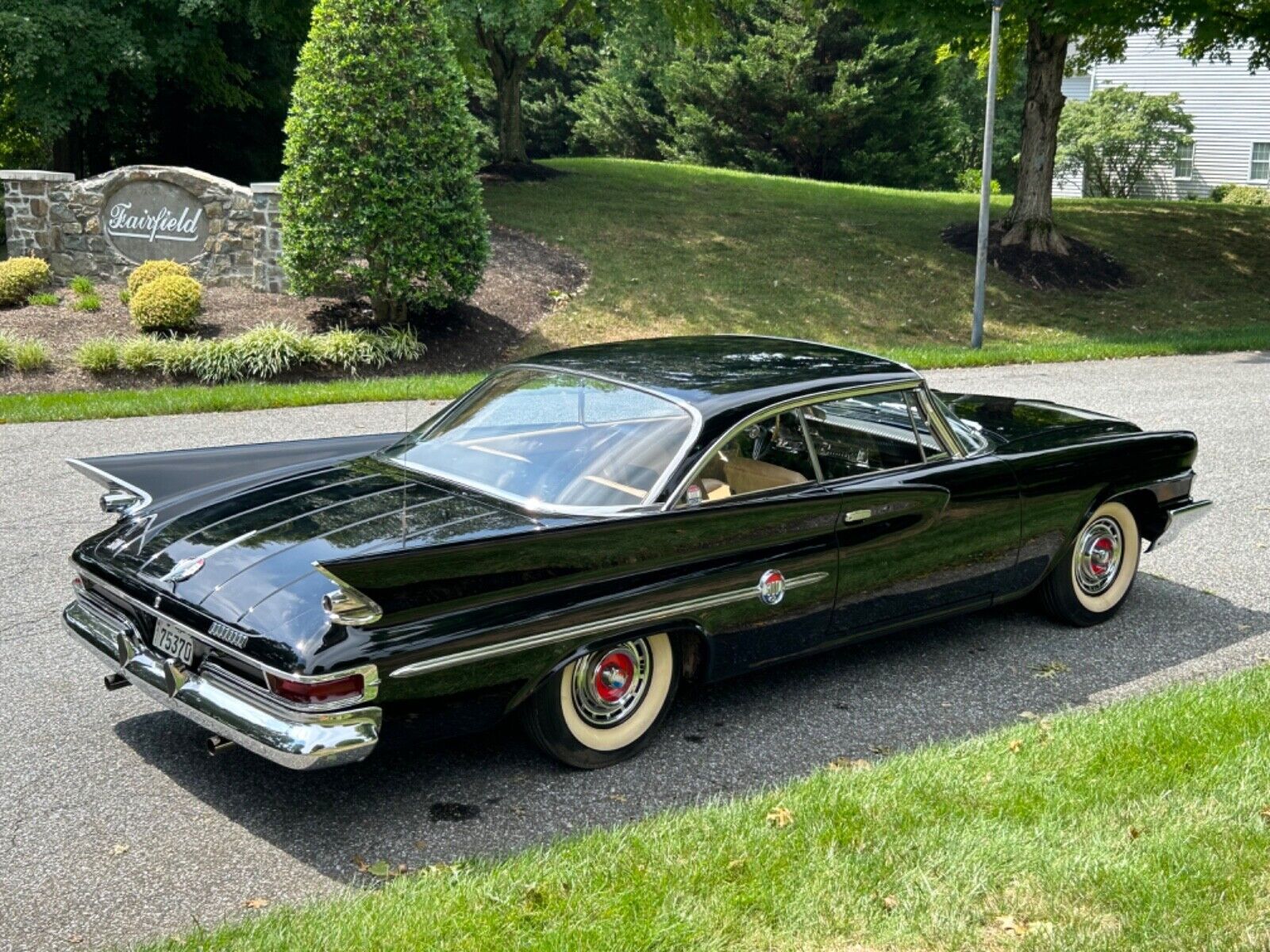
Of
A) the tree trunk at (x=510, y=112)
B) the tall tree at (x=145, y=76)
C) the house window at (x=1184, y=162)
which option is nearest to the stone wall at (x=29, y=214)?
the tall tree at (x=145, y=76)

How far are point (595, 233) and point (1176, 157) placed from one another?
25.3 meters

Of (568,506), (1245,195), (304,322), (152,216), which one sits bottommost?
(304,322)

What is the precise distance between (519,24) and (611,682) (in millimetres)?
19541

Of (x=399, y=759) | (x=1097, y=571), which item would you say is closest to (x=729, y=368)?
(x=399, y=759)

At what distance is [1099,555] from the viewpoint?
612 centimetres

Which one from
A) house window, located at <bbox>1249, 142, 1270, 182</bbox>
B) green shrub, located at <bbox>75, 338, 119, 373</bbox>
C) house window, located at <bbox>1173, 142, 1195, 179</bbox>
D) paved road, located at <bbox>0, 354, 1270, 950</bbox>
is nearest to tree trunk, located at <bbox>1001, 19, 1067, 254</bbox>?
green shrub, located at <bbox>75, 338, 119, 373</bbox>

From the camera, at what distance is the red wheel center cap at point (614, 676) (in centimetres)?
445

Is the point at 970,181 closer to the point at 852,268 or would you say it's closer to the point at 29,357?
the point at 852,268

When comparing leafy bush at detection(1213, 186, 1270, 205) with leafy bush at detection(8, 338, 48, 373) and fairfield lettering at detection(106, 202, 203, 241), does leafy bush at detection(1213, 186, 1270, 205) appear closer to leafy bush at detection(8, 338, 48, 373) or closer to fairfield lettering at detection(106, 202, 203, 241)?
fairfield lettering at detection(106, 202, 203, 241)

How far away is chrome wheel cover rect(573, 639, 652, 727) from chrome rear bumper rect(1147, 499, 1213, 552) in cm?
311

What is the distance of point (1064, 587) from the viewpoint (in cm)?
600

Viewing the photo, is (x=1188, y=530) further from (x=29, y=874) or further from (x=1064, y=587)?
(x=29, y=874)

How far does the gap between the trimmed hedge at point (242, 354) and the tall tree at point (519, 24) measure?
8135 mm

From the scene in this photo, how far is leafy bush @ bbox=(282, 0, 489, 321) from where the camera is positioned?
13.9 meters
